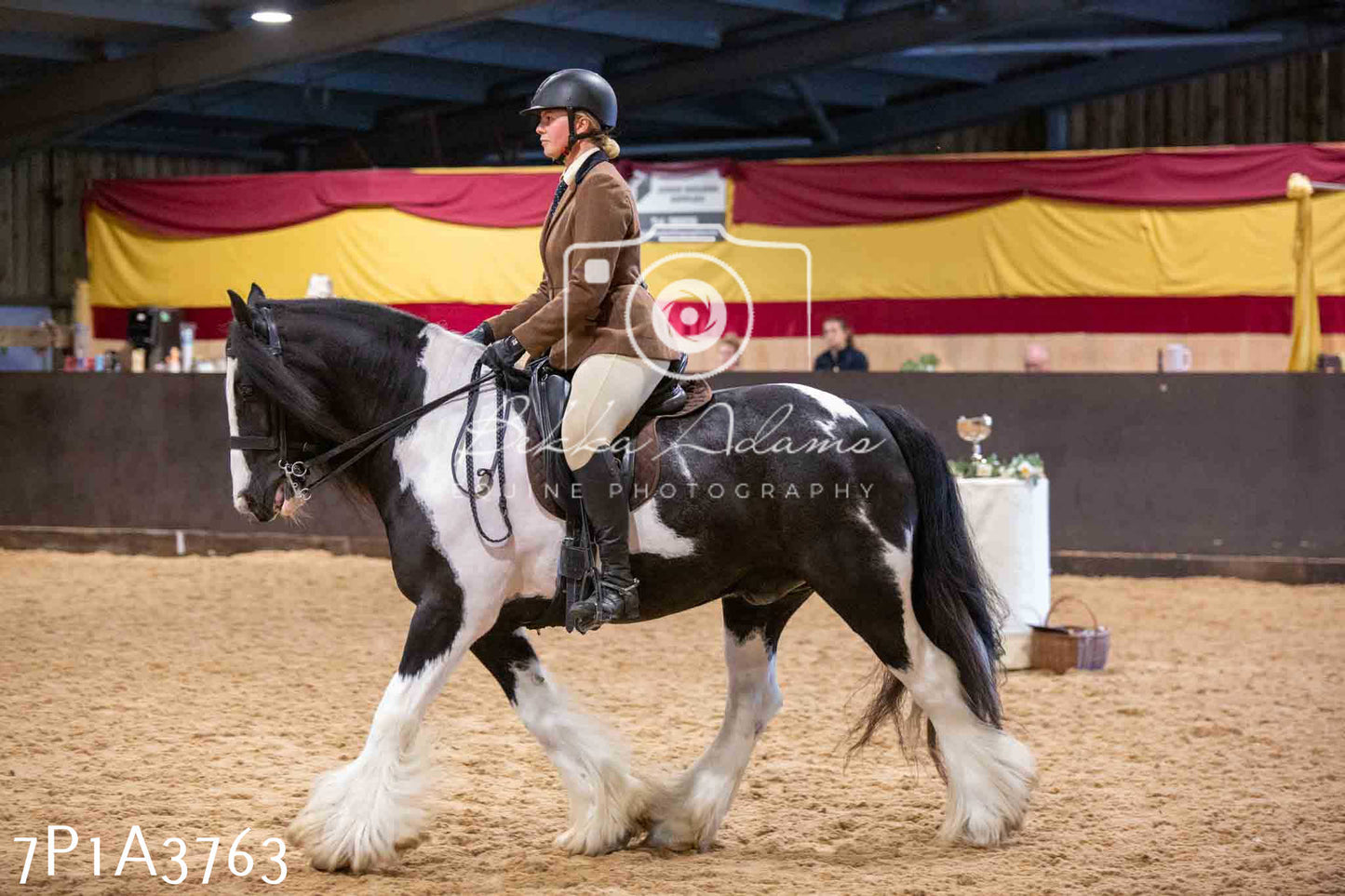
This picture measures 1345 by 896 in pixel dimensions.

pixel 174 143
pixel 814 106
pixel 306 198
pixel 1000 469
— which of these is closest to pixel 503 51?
pixel 306 198

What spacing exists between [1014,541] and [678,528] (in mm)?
3448

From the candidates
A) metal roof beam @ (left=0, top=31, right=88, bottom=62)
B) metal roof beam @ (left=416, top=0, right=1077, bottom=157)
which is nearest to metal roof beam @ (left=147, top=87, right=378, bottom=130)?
metal roof beam @ (left=416, top=0, right=1077, bottom=157)

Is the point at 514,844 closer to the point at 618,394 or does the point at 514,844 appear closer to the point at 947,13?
the point at 618,394

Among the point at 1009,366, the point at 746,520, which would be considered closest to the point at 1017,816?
the point at 746,520

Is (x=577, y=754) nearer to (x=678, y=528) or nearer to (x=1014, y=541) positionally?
(x=678, y=528)

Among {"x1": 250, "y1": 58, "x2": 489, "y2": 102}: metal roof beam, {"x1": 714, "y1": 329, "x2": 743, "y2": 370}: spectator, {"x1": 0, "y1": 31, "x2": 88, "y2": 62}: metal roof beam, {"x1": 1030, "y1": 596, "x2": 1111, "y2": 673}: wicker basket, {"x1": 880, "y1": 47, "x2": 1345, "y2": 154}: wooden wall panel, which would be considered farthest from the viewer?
{"x1": 880, "y1": 47, "x2": 1345, "y2": 154}: wooden wall panel

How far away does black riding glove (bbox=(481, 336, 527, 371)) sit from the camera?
4.28 m

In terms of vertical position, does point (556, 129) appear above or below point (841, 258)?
below

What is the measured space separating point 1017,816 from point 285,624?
17.5 feet

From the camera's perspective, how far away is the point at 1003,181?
468 inches

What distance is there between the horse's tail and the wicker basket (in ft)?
9.27

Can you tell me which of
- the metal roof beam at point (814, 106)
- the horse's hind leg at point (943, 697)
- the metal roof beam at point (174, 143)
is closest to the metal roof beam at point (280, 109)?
the metal roof beam at point (174, 143)

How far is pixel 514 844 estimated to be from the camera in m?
4.34

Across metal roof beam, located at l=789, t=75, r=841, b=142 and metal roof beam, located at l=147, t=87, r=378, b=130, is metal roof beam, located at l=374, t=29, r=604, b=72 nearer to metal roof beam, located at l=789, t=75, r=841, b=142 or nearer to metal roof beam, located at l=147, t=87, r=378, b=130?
metal roof beam, located at l=147, t=87, r=378, b=130
